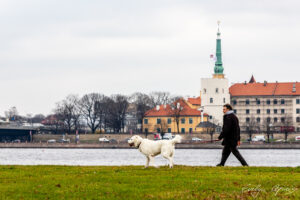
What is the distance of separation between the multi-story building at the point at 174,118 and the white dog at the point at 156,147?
121 meters

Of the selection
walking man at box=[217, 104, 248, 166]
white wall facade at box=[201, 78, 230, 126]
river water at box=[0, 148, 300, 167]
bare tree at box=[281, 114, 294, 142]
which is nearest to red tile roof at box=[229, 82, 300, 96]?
bare tree at box=[281, 114, 294, 142]

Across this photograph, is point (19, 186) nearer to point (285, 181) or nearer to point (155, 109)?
point (285, 181)

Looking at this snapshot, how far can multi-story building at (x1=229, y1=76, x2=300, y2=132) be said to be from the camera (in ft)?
491

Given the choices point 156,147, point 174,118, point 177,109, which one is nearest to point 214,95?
point 177,109

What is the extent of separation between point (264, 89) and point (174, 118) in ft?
70.0

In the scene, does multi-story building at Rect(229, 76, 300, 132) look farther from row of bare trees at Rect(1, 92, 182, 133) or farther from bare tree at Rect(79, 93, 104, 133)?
bare tree at Rect(79, 93, 104, 133)

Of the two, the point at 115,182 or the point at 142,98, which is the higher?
the point at 142,98

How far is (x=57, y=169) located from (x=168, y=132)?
4941 inches

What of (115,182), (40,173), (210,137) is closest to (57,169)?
(40,173)

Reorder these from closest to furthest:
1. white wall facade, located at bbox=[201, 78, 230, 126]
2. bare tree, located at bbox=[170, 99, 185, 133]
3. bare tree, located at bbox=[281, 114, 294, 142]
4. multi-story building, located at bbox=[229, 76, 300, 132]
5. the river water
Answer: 1. the river water
2. bare tree, located at bbox=[281, 114, 294, 142]
3. bare tree, located at bbox=[170, 99, 185, 133]
4. white wall facade, located at bbox=[201, 78, 230, 126]
5. multi-story building, located at bbox=[229, 76, 300, 132]

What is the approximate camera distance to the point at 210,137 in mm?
131500

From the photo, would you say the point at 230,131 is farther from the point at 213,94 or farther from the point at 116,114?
the point at 213,94

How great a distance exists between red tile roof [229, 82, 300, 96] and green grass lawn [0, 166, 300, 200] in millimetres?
132272

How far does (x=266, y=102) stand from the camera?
15138 centimetres
